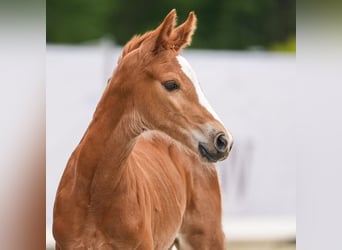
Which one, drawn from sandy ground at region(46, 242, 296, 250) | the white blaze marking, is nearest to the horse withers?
the white blaze marking

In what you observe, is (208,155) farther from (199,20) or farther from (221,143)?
(199,20)

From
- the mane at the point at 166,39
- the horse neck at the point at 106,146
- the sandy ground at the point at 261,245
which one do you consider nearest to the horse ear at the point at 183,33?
the mane at the point at 166,39

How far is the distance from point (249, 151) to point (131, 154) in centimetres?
41

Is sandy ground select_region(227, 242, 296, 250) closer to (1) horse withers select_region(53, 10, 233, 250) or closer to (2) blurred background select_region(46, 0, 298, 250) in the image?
(2) blurred background select_region(46, 0, 298, 250)

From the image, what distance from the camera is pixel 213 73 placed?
1.70 metres

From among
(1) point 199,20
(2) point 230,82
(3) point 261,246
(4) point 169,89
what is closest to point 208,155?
(4) point 169,89

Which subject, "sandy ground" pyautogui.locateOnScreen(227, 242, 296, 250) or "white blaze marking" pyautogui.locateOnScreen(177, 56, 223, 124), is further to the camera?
"sandy ground" pyautogui.locateOnScreen(227, 242, 296, 250)

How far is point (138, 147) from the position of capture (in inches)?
57.1

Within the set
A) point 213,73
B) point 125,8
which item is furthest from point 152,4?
point 213,73

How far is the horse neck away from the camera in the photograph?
1.34m

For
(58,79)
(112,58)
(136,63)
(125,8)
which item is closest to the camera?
(136,63)

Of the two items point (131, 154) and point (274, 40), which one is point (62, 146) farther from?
point (274, 40)

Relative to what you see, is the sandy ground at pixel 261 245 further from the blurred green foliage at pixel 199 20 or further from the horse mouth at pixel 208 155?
the blurred green foliage at pixel 199 20

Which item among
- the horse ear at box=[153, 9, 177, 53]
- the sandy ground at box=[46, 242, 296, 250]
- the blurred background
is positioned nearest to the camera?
the horse ear at box=[153, 9, 177, 53]
